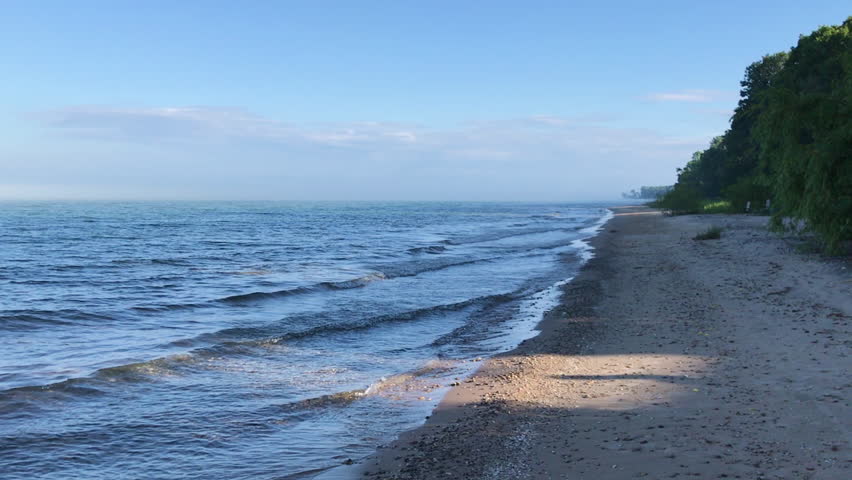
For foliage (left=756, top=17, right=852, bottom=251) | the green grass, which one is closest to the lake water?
foliage (left=756, top=17, right=852, bottom=251)

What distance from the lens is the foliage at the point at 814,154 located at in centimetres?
1612

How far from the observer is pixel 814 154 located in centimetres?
1622

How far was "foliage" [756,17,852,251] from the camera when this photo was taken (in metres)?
16.1

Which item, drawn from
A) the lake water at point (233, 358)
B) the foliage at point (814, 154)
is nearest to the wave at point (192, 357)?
the lake water at point (233, 358)

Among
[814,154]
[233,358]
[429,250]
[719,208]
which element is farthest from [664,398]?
[719,208]

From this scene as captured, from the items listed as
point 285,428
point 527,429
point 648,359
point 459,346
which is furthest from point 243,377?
point 648,359

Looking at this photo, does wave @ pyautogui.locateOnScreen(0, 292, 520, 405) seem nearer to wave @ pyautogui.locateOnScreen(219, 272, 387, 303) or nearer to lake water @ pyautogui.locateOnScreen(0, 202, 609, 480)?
lake water @ pyautogui.locateOnScreen(0, 202, 609, 480)

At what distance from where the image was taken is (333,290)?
21.9 metres

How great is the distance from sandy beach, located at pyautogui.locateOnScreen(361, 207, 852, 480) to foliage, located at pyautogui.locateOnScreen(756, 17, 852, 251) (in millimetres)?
1763

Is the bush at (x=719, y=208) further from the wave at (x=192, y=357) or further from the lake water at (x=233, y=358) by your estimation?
the wave at (x=192, y=357)

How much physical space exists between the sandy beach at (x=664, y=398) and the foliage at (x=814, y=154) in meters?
1.76

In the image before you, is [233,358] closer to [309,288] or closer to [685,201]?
[309,288]

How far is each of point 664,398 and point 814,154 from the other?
39.4ft

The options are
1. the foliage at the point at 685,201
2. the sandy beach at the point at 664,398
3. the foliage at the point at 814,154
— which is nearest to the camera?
the sandy beach at the point at 664,398
